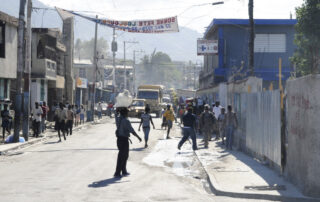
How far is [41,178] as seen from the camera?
12797 millimetres

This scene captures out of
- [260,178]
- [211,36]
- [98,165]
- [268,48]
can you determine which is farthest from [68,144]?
[211,36]

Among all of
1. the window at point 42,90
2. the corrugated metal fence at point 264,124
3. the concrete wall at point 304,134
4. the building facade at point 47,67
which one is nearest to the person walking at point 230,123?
the corrugated metal fence at point 264,124

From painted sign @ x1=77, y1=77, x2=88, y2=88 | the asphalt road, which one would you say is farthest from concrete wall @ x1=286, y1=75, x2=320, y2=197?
painted sign @ x1=77, y1=77, x2=88, y2=88

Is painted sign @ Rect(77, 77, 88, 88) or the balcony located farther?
painted sign @ Rect(77, 77, 88, 88)

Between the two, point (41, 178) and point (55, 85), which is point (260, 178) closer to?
point (41, 178)

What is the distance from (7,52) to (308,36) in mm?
22022

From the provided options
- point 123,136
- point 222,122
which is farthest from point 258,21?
point 123,136

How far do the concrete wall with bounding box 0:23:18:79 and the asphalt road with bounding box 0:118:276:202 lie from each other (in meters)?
12.3

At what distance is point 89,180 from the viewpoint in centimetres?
1261

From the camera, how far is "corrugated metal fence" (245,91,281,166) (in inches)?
553

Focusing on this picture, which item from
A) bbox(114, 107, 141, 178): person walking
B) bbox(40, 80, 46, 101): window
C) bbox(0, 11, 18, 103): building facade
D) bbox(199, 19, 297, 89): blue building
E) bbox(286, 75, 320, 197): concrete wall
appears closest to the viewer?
bbox(286, 75, 320, 197): concrete wall

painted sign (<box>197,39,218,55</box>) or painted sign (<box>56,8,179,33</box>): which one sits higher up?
painted sign (<box>197,39,218,55</box>)

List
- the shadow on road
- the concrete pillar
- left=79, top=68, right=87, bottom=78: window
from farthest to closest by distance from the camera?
1. left=79, top=68, right=87, bottom=78: window
2. the concrete pillar
3. the shadow on road

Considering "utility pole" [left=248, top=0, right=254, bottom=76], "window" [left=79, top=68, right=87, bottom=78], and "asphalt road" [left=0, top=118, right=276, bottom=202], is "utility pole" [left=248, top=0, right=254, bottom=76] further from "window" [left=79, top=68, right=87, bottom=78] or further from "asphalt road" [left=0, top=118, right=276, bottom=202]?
"window" [left=79, top=68, right=87, bottom=78]
